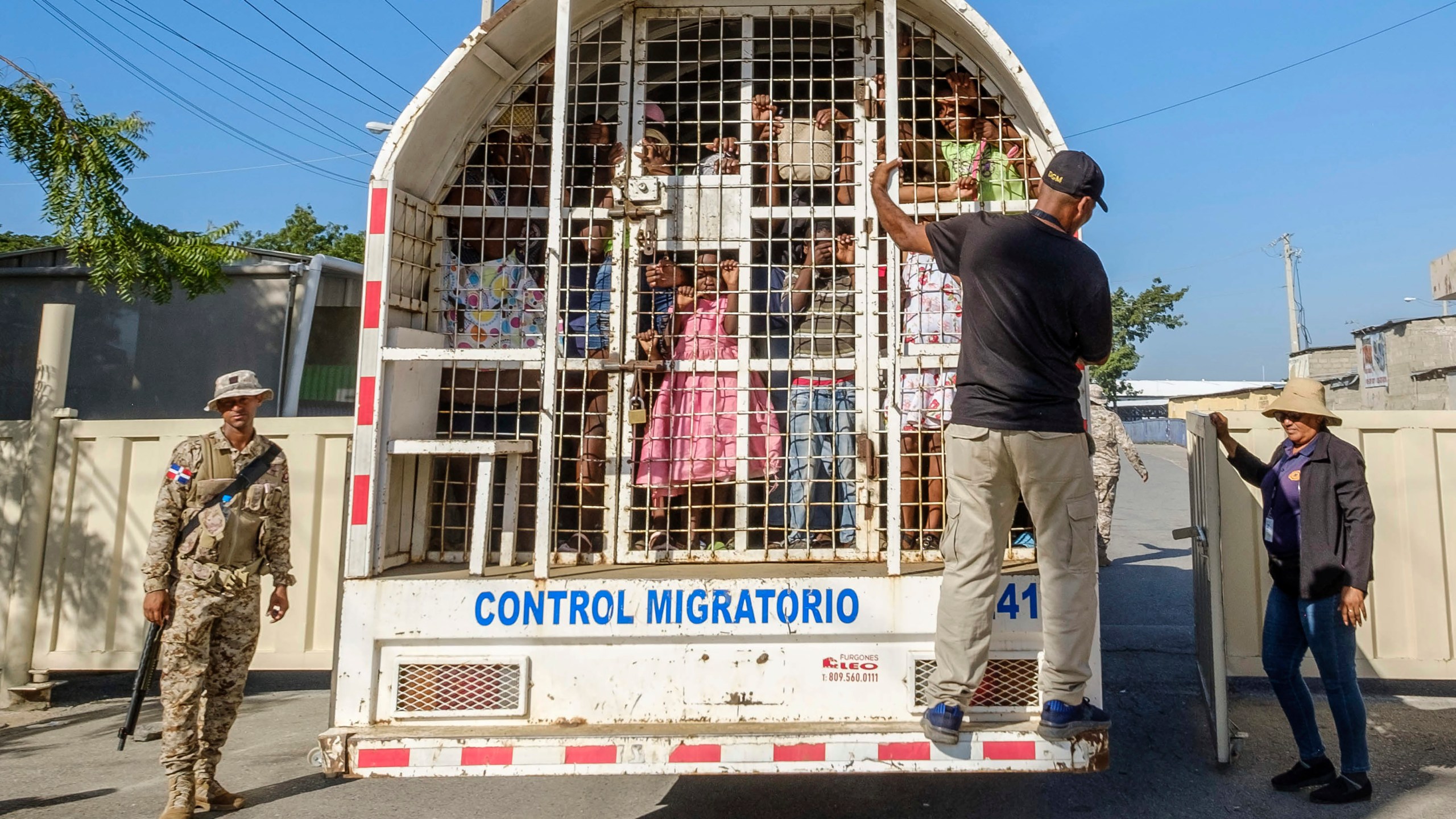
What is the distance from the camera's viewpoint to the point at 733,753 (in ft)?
9.46

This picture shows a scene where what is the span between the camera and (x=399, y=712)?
10.2 ft

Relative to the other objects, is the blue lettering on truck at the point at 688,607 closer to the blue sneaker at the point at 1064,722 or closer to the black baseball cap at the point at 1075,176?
the blue sneaker at the point at 1064,722

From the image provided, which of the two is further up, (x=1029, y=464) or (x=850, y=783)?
(x=1029, y=464)

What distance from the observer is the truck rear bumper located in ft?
9.39

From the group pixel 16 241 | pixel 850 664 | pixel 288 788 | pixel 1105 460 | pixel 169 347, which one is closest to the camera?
pixel 850 664

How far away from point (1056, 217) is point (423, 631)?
2.41m

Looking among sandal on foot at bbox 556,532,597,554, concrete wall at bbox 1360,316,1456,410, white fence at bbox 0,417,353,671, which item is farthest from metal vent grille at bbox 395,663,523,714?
concrete wall at bbox 1360,316,1456,410

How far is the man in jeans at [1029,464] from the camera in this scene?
9.44 ft

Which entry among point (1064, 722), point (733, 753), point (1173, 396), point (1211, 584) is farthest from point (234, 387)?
point (1173, 396)

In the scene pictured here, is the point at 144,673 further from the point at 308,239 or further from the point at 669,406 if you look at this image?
the point at 308,239

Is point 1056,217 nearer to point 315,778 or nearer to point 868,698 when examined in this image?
point 868,698

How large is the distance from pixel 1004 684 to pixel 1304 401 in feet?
6.73

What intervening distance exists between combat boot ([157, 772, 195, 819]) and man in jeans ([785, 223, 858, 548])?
2.66 m

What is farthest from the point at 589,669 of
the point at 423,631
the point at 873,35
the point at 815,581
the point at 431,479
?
the point at 873,35
